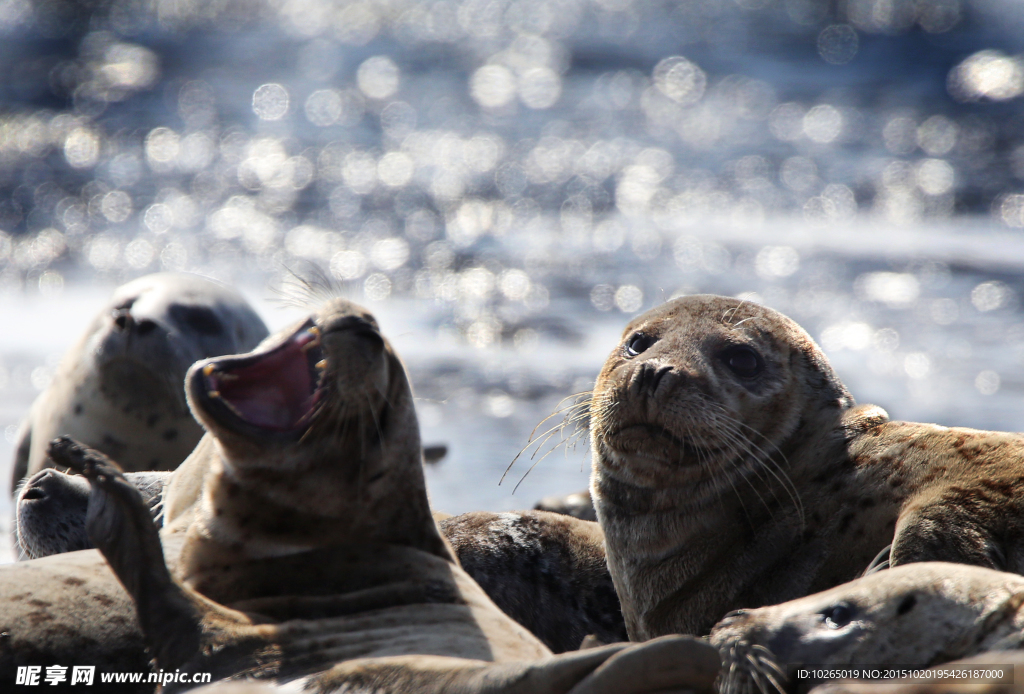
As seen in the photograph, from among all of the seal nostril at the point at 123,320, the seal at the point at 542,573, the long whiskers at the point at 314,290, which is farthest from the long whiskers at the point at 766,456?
the seal nostril at the point at 123,320

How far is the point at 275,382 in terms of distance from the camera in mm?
3375

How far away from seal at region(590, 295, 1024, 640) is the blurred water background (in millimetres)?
3117

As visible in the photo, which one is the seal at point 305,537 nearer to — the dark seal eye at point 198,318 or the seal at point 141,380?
the seal at point 141,380

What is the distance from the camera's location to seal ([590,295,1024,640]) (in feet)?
11.5

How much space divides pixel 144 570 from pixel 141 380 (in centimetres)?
318

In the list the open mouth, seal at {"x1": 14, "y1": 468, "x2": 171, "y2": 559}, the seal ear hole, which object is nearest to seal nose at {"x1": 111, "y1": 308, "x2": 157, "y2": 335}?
Answer: seal at {"x1": 14, "y1": 468, "x2": 171, "y2": 559}

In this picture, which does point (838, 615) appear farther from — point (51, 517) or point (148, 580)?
point (51, 517)

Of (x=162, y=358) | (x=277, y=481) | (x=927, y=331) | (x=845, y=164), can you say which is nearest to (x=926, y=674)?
(x=277, y=481)

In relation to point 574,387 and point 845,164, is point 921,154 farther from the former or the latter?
point 574,387

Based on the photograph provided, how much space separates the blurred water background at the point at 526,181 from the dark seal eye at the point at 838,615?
15.1 ft

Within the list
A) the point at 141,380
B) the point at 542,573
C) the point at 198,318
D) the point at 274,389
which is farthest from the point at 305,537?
the point at 198,318

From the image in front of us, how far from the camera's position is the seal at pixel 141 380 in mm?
5836

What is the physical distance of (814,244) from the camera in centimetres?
1327

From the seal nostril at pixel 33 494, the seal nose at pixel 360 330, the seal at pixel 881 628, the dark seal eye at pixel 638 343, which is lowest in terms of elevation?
the seal at pixel 881 628
